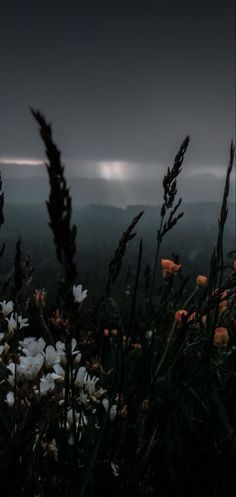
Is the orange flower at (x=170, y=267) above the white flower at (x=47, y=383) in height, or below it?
above

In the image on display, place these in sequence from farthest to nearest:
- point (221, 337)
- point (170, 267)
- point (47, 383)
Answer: point (170, 267) < point (221, 337) < point (47, 383)

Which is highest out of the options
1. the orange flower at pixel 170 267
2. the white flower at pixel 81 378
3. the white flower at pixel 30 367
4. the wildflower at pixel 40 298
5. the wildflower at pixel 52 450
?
the orange flower at pixel 170 267

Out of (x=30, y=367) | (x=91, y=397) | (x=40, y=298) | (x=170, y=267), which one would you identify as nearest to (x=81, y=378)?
(x=91, y=397)

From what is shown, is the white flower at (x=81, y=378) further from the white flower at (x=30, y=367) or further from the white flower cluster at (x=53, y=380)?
the white flower at (x=30, y=367)

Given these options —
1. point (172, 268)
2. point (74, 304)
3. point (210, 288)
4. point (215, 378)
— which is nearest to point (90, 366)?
point (210, 288)

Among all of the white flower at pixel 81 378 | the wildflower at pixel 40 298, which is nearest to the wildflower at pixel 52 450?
the white flower at pixel 81 378

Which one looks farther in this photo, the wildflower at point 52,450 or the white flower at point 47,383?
the wildflower at point 52,450

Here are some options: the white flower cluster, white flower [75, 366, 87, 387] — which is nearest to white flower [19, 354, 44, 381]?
the white flower cluster

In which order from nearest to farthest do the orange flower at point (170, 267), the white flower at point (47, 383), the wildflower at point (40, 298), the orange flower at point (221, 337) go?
the white flower at point (47, 383)
the wildflower at point (40, 298)
the orange flower at point (221, 337)
the orange flower at point (170, 267)

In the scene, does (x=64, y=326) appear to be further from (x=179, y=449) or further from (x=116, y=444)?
(x=179, y=449)

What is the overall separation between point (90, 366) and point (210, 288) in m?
0.49

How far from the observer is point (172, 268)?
4293mm

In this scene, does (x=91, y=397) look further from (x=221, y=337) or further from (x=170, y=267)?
(x=170, y=267)

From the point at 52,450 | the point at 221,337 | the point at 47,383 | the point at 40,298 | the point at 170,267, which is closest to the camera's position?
the point at 47,383
